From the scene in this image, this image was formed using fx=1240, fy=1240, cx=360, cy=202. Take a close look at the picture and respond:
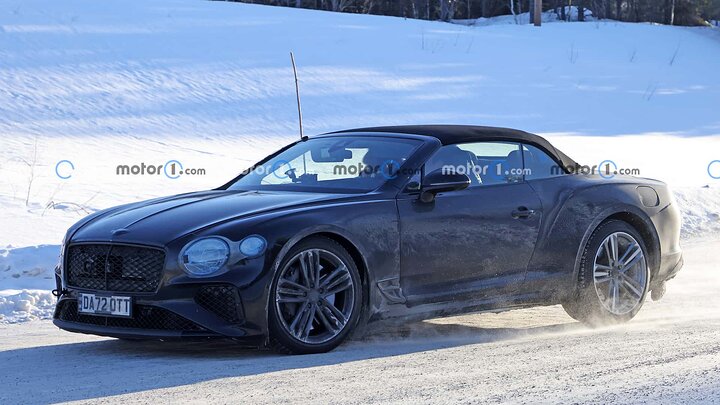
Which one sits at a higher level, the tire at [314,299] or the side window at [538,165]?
the side window at [538,165]

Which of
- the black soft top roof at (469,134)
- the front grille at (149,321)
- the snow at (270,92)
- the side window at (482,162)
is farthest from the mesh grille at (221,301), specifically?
the snow at (270,92)

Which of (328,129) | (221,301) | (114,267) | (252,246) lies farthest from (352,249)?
(328,129)

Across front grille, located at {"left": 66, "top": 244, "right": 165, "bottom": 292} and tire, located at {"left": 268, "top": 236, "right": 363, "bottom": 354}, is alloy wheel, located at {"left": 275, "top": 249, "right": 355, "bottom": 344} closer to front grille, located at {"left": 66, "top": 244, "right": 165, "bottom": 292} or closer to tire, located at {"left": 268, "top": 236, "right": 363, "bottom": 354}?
tire, located at {"left": 268, "top": 236, "right": 363, "bottom": 354}

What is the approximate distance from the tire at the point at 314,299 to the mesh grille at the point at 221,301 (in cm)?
20

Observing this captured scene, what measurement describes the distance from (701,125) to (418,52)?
370 inches

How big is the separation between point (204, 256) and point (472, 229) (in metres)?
1.84

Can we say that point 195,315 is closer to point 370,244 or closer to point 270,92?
point 370,244

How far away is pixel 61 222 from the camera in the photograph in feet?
44.1

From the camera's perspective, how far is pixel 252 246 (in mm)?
6832

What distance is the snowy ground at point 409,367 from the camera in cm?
588

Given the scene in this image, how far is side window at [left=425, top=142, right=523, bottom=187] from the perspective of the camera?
8.01 metres

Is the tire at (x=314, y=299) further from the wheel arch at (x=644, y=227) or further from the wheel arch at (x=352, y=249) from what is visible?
the wheel arch at (x=644, y=227)

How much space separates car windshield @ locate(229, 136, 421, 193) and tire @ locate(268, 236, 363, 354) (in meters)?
0.67

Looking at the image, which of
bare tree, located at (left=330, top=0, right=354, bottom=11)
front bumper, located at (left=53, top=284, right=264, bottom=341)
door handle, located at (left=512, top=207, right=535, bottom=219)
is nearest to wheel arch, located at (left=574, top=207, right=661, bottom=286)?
door handle, located at (left=512, top=207, right=535, bottom=219)
